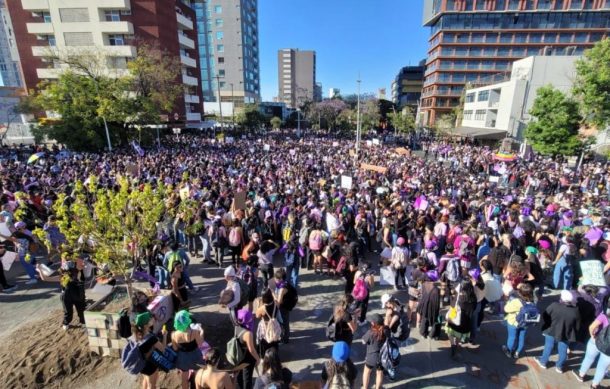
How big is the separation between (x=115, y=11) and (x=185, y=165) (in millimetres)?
31334

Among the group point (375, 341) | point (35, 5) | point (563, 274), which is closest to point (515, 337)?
point (375, 341)

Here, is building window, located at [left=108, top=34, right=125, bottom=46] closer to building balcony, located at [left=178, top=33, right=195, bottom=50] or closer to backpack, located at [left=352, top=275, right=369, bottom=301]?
building balcony, located at [left=178, top=33, right=195, bottom=50]

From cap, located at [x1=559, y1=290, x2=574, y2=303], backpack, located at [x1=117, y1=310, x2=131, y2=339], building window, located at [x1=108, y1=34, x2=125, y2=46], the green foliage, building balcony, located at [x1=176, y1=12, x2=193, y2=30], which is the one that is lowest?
backpack, located at [x1=117, y1=310, x2=131, y2=339]

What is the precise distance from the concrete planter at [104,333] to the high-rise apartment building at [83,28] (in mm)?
37501

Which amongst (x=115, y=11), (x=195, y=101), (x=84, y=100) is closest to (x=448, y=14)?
(x=195, y=101)

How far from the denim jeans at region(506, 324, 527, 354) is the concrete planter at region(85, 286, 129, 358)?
5.98 meters

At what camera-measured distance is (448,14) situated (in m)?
58.5

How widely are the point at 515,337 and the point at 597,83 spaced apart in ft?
81.4

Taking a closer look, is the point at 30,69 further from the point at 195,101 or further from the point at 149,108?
the point at 149,108

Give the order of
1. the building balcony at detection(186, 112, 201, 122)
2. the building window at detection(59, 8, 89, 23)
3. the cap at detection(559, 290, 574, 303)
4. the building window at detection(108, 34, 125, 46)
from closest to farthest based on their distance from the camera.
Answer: the cap at detection(559, 290, 574, 303) → the building window at detection(59, 8, 89, 23) → the building window at detection(108, 34, 125, 46) → the building balcony at detection(186, 112, 201, 122)

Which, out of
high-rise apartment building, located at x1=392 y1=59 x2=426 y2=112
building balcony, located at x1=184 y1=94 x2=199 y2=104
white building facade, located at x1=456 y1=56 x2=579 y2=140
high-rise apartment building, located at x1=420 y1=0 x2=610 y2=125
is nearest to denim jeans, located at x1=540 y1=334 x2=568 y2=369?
white building facade, located at x1=456 y1=56 x2=579 y2=140

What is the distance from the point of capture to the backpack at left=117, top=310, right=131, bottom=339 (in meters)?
4.05

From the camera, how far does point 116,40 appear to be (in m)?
35.9

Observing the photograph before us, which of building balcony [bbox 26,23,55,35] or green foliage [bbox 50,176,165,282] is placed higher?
building balcony [bbox 26,23,55,35]
